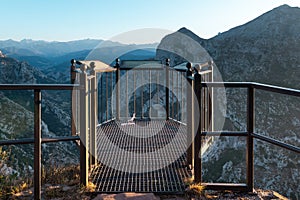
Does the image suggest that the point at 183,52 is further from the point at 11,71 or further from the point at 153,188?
the point at 153,188

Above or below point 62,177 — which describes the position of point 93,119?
above

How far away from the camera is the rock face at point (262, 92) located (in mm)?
36469

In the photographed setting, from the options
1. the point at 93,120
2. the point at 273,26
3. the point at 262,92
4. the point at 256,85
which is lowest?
the point at 93,120

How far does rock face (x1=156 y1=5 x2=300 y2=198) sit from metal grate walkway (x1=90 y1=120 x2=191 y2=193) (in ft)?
96.6

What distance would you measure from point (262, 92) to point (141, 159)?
163 ft

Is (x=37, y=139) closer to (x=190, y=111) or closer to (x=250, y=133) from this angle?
(x=190, y=111)

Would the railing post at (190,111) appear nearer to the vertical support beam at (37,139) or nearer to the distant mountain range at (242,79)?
the vertical support beam at (37,139)

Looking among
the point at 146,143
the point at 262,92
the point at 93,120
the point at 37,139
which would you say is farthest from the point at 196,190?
the point at 262,92

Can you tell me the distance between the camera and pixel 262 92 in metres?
50.1

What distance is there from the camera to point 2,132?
76.3 ft

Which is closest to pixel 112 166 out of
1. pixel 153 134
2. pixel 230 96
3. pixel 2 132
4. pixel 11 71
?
pixel 153 134

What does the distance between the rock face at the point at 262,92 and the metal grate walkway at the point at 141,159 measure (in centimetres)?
2943

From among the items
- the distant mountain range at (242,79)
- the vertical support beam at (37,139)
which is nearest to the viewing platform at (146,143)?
the vertical support beam at (37,139)

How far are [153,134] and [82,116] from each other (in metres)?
2.43
